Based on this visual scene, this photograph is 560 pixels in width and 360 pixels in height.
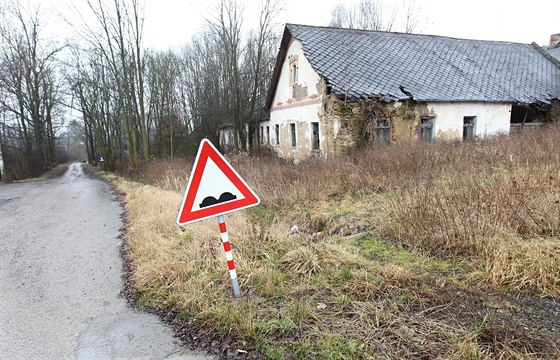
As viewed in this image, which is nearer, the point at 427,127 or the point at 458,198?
the point at 458,198

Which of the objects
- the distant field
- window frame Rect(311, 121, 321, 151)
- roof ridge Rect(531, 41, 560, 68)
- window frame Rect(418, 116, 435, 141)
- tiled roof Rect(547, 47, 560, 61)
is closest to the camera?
the distant field

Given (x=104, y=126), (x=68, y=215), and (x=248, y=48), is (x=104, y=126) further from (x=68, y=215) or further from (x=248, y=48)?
(x=68, y=215)

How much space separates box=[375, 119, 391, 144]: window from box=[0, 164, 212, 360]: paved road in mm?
10798

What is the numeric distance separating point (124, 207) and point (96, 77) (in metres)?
25.2

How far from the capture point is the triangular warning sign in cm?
323

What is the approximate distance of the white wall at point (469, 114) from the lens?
15.2 meters

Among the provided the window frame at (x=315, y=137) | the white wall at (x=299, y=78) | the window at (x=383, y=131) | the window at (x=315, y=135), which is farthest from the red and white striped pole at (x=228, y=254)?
the window at (x=315, y=135)

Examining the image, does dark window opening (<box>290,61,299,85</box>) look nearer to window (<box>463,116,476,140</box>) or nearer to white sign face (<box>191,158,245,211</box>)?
window (<box>463,116,476,140</box>)

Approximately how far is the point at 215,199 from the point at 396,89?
13300 millimetres

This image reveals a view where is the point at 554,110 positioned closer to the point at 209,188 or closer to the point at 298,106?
the point at 298,106

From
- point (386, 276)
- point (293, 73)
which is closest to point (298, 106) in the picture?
point (293, 73)

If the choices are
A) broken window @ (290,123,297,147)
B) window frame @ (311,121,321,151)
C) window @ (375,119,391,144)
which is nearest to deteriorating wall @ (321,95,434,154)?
window @ (375,119,391,144)

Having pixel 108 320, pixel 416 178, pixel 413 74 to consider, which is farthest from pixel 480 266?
pixel 413 74

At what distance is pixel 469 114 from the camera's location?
15836 millimetres
